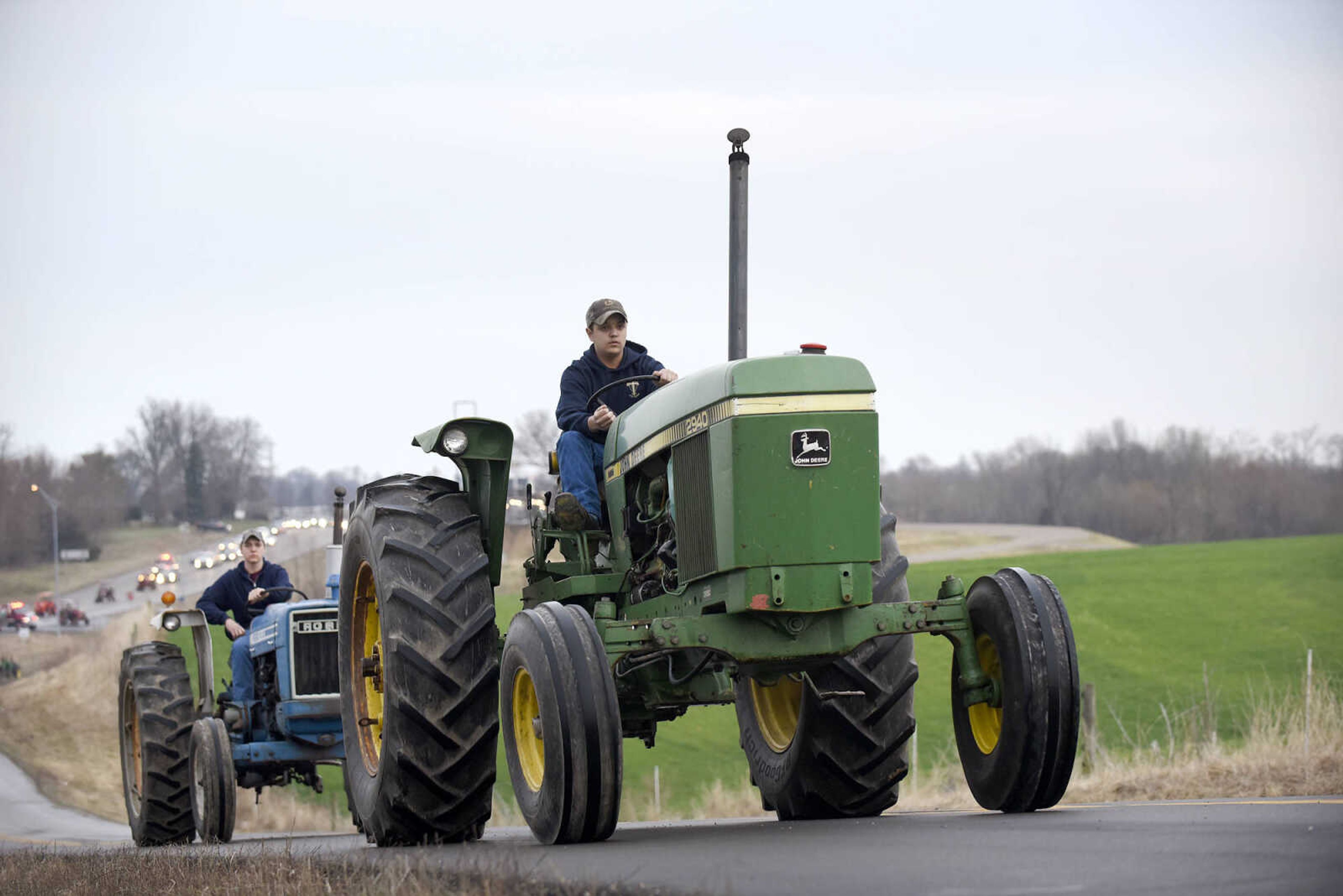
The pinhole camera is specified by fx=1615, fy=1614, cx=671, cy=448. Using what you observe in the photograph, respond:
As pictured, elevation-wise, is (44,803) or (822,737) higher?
(822,737)

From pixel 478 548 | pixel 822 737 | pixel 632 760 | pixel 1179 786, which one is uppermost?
pixel 478 548

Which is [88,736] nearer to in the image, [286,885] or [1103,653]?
[1103,653]

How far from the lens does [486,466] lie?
8.06m

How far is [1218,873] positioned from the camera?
426cm

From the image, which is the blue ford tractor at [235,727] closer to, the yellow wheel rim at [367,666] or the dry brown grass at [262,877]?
the dry brown grass at [262,877]

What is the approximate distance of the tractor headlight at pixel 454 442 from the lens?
7961 mm

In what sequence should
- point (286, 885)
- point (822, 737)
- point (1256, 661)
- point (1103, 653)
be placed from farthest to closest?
1. point (1103, 653)
2. point (1256, 661)
3. point (822, 737)
4. point (286, 885)

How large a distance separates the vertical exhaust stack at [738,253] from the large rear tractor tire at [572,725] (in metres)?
2.97

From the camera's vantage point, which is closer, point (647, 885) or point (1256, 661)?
point (647, 885)

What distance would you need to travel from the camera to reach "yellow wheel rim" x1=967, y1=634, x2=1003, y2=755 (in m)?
6.96

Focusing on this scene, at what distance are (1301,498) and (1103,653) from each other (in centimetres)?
4910

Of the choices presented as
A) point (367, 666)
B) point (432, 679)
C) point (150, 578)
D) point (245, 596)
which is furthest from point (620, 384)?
point (150, 578)

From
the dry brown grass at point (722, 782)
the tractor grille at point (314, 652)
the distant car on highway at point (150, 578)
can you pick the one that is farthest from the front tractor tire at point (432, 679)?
the distant car on highway at point (150, 578)

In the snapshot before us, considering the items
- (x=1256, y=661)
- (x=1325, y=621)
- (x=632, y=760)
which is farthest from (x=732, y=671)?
(x=1325, y=621)
